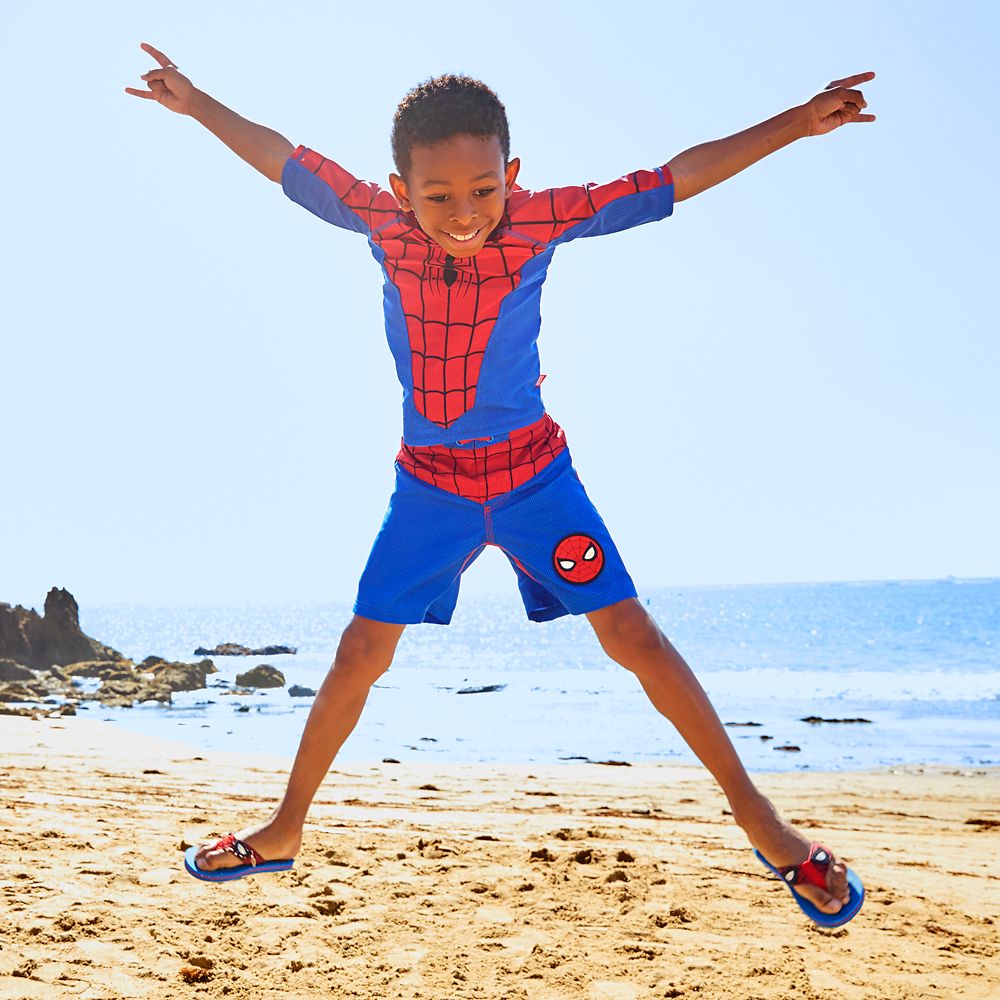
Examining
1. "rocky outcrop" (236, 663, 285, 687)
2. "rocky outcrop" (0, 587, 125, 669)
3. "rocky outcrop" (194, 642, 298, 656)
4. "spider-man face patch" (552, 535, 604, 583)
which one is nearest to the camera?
"spider-man face patch" (552, 535, 604, 583)

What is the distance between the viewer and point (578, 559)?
11.3 ft

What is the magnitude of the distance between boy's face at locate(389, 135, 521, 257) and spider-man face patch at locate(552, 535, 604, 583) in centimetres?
99

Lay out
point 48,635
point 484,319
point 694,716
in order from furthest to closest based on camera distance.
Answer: point 48,635 < point 484,319 < point 694,716

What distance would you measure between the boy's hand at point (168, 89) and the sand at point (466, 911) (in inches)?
132

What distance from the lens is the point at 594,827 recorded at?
320 inches

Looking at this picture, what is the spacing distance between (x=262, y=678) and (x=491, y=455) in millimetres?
24100

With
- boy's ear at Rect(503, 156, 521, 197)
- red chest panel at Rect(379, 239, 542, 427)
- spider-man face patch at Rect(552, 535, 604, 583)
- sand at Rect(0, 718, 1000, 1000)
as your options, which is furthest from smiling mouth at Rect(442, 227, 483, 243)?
sand at Rect(0, 718, 1000, 1000)

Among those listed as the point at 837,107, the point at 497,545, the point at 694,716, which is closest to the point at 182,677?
the point at 497,545

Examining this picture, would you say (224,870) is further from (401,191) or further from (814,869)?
(401,191)

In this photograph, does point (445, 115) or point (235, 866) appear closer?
point (445, 115)

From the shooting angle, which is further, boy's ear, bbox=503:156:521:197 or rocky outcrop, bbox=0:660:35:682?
rocky outcrop, bbox=0:660:35:682

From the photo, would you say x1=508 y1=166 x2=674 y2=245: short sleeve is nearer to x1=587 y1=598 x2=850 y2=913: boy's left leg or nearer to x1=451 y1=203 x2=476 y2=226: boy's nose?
x1=451 y1=203 x2=476 y2=226: boy's nose

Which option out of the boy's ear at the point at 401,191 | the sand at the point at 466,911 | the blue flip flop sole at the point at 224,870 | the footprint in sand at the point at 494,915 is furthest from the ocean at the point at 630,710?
the boy's ear at the point at 401,191

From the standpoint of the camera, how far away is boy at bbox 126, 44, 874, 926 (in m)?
3.40
